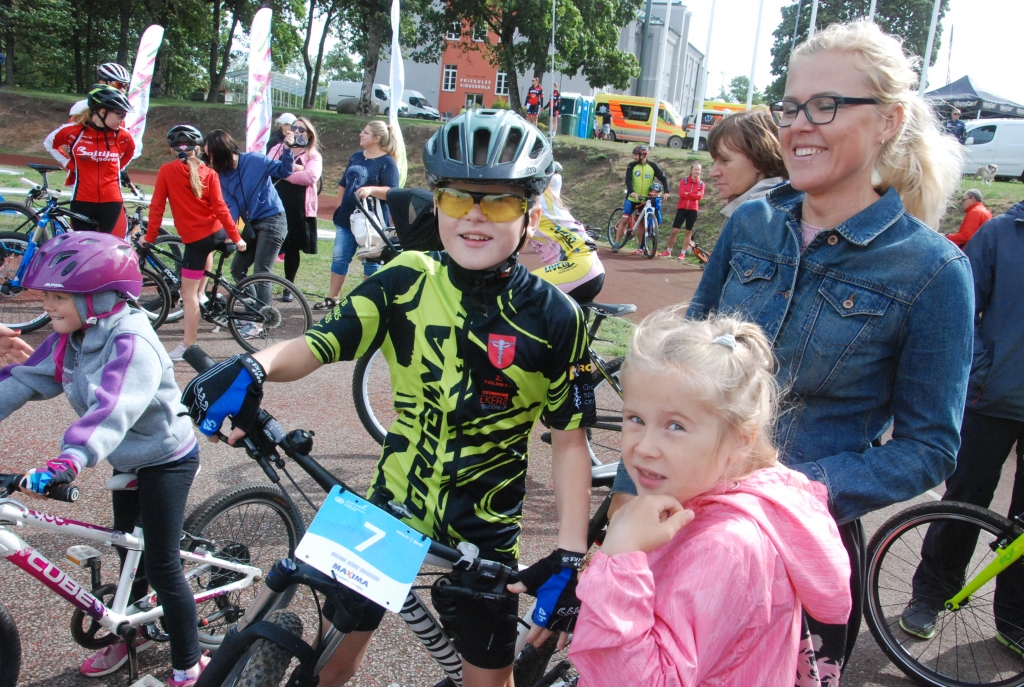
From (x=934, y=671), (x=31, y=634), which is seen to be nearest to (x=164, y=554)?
(x=31, y=634)

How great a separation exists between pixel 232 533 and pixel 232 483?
1.35m

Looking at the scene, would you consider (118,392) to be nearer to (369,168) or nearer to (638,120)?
(369,168)

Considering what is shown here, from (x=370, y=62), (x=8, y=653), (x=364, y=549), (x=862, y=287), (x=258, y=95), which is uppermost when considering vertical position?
(x=370, y=62)

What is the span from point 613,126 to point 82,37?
32.9 metres

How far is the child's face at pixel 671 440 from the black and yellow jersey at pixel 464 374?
501 mm

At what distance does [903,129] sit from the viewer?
5.96ft

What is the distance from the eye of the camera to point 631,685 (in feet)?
4.52

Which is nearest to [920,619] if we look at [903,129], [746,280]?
[746,280]

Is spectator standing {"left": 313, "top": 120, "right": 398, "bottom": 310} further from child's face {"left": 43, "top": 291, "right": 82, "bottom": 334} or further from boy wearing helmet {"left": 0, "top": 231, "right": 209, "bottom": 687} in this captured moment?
child's face {"left": 43, "top": 291, "right": 82, "bottom": 334}

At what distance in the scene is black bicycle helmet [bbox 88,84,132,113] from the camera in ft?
23.4

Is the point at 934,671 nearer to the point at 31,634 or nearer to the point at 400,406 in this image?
the point at 400,406

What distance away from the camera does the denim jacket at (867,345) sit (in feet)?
5.59

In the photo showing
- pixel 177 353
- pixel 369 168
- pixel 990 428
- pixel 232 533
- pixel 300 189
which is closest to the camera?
pixel 232 533

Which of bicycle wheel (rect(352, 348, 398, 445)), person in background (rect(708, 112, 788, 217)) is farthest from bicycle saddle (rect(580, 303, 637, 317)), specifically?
bicycle wheel (rect(352, 348, 398, 445))
